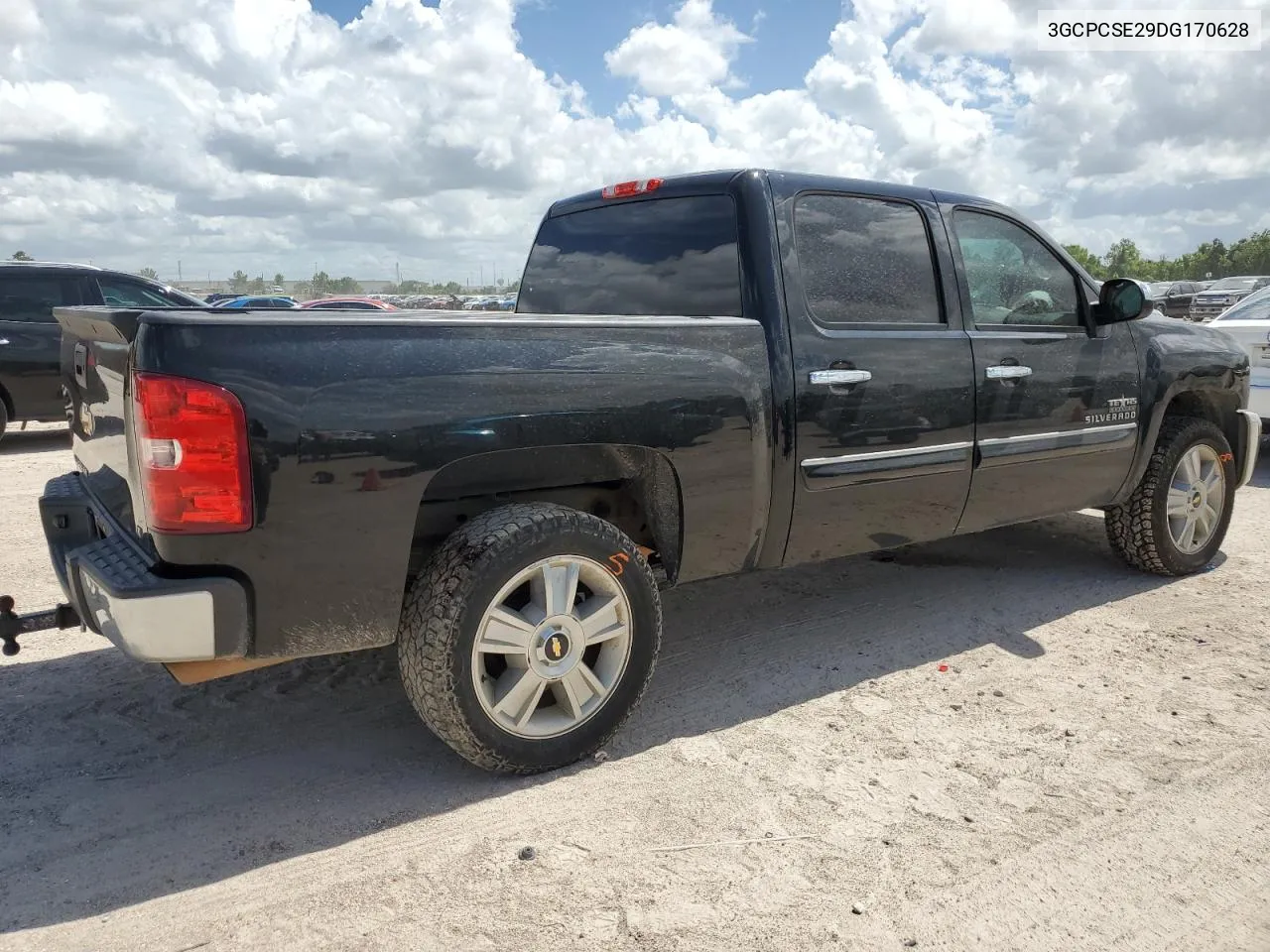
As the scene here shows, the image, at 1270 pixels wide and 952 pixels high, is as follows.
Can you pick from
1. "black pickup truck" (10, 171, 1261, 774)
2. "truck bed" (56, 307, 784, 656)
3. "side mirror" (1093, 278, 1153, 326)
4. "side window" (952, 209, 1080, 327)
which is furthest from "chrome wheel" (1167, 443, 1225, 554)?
"truck bed" (56, 307, 784, 656)

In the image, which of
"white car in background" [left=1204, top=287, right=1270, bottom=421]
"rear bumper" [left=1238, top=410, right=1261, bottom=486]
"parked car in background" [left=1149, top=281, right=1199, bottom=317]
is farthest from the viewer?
"parked car in background" [left=1149, top=281, right=1199, bottom=317]

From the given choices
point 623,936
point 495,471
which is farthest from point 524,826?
point 495,471

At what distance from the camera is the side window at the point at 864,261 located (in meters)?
3.72

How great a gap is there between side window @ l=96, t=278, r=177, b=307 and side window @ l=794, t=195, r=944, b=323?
26.6 feet

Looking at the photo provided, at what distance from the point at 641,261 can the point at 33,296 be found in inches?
323

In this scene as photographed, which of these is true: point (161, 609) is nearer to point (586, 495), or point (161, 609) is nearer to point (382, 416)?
point (382, 416)

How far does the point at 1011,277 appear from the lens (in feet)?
14.8

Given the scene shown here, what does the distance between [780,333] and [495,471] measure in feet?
3.80

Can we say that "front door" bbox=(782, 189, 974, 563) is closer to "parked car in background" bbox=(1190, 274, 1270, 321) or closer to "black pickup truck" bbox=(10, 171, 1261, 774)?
"black pickup truck" bbox=(10, 171, 1261, 774)

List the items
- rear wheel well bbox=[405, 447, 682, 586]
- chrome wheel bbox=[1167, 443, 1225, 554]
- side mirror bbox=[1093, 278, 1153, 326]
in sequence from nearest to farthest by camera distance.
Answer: rear wheel well bbox=[405, 447, 682, 586] → side mirror bbox=[1093, 278, 1153, 326] → chrome wheel bbox=[1167, 443, 1225, 554]

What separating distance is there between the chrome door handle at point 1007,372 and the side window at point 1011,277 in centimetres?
22

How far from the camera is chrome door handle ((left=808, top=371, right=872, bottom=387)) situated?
3576 mm

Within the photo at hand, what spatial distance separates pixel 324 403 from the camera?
8.53ft

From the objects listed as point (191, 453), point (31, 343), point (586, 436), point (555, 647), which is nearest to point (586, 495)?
point (586, 436)
